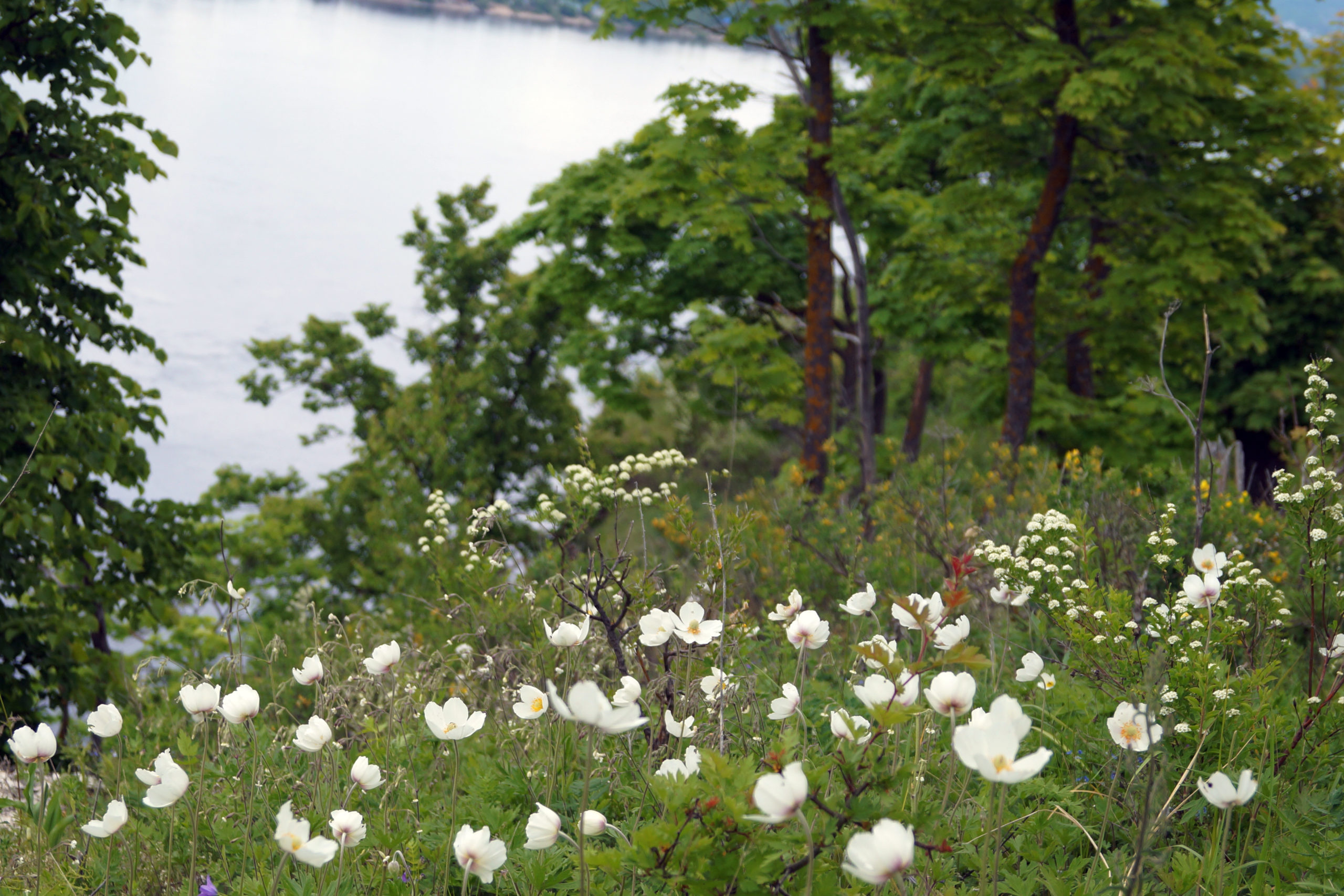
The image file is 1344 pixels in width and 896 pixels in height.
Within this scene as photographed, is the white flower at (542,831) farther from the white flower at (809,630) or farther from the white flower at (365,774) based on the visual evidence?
the white flower at (809,630)

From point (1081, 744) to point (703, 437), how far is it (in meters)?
20.9

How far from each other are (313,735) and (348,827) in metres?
0.36

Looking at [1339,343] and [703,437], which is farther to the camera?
[703,437]

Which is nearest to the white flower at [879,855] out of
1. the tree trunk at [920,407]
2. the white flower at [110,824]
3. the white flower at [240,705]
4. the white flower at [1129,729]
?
the white flower at [1129,729]

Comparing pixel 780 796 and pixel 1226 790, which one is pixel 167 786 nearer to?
pixel 780 796

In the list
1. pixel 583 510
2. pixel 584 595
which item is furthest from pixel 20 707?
pixel 584 595

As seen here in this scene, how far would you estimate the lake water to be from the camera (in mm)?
32094

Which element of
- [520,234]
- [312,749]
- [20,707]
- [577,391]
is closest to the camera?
[312,749]

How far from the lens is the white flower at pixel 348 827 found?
65.6 inches

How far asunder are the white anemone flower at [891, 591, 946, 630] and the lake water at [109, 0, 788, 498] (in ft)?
57.7

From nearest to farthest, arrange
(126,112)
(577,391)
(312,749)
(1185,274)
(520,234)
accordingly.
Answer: (312,749)
(126,112)
(1185,274)
(520,234)
(577,391)

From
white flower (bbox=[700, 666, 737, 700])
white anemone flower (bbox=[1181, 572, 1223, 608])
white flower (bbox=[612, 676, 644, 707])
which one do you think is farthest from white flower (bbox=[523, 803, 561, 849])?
white anemone flower (bbox=[1181, 572, 1223, 608])

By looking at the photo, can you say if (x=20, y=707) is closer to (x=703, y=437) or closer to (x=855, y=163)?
(x=855, y=163)

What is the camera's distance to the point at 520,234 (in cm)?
1731
